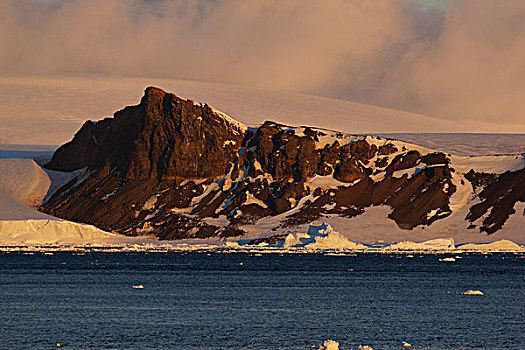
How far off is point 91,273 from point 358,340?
70.5 meters

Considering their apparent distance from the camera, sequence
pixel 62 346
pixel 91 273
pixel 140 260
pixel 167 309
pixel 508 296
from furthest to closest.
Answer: pixel 140 260
pixel 91 273
pixel 508 296
pixel 167 309
pixel 62 346

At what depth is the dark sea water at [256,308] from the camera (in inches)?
2405

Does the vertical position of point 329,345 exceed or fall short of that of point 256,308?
it exceeds it

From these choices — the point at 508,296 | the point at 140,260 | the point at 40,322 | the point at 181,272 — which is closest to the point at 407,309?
the point at 508,296

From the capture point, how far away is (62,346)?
57500 mm

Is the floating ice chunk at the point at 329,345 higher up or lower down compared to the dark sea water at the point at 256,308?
higher up

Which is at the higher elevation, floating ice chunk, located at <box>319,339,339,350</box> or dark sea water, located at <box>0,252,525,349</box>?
floating ice chunk, located at <box>319,339,339,350</box>

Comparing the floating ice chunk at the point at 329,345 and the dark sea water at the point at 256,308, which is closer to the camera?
the floating ice chunk at the point at 329,345

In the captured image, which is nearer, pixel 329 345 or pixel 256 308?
pixel 329 345

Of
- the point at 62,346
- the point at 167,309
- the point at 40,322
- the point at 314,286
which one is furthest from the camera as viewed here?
the point at 314,286

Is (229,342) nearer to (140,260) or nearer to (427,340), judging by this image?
(427,340)

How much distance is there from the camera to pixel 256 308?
→ 79.6m

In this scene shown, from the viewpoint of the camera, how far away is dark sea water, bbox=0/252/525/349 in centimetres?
6109

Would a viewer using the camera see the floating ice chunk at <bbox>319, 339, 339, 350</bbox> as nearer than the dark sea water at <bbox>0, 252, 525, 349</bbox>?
Yes
